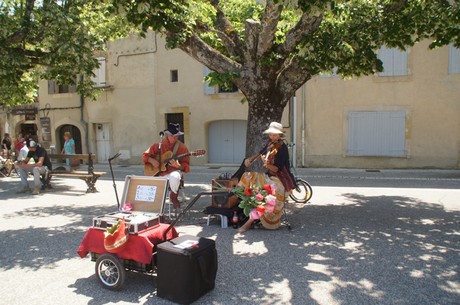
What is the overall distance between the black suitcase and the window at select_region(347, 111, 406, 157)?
482 inches

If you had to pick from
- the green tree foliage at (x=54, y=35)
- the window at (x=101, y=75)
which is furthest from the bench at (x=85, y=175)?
the window at (x=101, y=75)

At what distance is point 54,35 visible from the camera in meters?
10.2

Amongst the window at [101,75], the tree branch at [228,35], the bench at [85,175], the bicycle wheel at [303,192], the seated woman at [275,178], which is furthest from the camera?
the window at [101,75]


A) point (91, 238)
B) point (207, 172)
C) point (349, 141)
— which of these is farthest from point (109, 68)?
point (91, 238)

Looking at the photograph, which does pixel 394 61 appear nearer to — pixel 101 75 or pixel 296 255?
pixel 296 255

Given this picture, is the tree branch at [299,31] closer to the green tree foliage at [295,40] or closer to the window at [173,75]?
the green tree foliage at [295,40]

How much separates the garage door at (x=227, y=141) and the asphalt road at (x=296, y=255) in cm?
821

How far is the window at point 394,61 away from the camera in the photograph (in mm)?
14414

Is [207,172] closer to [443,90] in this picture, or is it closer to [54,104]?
[443,90]

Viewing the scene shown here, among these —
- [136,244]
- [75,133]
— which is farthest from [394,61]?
[75,133]

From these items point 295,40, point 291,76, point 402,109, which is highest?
point 295,40

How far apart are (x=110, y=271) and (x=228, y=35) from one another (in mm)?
5382

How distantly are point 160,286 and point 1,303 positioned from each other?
1512mm

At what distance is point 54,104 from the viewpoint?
68.2 feet
